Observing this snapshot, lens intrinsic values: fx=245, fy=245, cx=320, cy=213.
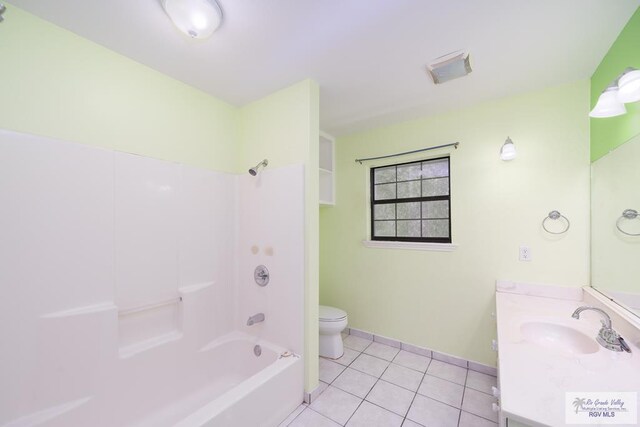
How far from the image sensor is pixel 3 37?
117 cm

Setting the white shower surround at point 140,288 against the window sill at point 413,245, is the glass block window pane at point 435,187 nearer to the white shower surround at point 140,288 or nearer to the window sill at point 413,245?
the window sill at point 413,245

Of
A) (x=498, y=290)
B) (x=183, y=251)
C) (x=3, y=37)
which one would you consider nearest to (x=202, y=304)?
(x=183, y=251)

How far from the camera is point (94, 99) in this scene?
4.75ft

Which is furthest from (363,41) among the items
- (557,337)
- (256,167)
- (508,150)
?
(557,337)

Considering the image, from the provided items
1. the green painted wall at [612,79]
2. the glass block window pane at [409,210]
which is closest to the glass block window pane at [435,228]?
the glass block window pane at [409,210]

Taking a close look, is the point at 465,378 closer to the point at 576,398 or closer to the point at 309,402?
the point at 309,402

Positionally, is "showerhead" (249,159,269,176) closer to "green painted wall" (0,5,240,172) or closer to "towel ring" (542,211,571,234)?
"green painted wall" (0,5,240,172)

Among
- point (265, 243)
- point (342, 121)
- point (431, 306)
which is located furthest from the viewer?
point (342, 121)

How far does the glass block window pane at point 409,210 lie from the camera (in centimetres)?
257

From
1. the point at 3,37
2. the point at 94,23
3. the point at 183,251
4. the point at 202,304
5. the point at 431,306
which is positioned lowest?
the point at 431,306

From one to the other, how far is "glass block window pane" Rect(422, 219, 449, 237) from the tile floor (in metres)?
1.18

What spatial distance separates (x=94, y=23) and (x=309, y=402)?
2637 millimetres

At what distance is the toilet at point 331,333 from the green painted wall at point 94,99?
68.1 inches

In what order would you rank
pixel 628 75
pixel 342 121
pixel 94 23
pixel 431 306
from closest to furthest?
pixel 628 75, pixel 94 23, pixel 431 306, pixel 342 121
